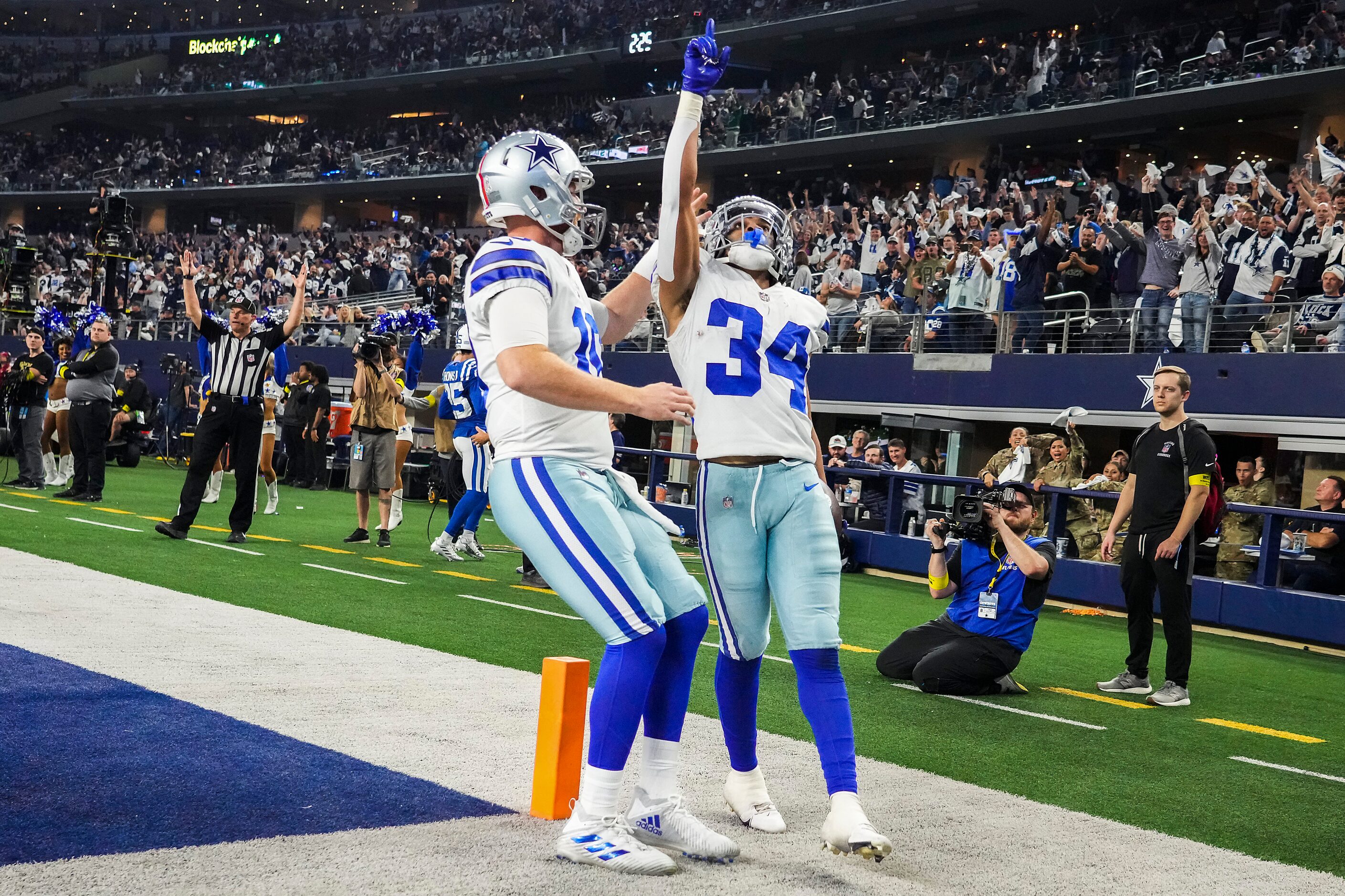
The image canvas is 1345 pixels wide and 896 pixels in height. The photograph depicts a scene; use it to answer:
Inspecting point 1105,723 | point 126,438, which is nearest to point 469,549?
point 1105,723

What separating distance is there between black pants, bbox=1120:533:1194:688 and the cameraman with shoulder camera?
6722 millimetres

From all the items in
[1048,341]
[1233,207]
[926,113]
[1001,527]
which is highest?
[926,113]

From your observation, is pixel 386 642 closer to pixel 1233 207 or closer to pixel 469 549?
pixel 469 549

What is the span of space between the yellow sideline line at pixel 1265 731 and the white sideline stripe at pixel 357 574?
17.7ft

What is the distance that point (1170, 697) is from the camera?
6926 mm

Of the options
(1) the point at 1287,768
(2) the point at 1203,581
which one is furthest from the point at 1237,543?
(1) the point at 1287,768

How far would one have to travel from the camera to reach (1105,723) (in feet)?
20.4

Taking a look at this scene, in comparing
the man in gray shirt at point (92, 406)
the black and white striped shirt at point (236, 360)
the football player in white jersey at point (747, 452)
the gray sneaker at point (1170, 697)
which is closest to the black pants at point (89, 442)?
the man in gray shirt at point (92, 406)

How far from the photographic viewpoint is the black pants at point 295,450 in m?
20.3

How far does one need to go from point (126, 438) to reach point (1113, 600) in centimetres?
1619

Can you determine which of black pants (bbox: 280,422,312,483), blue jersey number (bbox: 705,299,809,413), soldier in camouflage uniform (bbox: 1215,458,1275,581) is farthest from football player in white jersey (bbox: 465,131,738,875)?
black pants (bbox: 280,422,312,483)

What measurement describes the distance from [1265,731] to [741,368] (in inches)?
159

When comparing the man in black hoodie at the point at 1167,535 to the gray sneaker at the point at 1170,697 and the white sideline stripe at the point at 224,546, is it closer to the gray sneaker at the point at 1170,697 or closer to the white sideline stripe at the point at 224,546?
the gray sneaker at the point at 1170,697

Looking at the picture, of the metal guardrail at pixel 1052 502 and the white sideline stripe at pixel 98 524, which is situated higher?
the metal guardrail at pixel 1052 502
